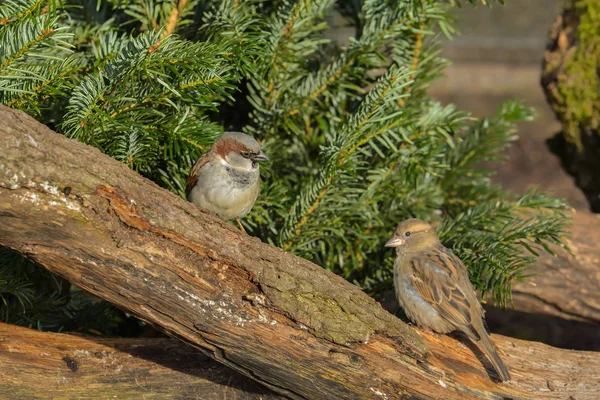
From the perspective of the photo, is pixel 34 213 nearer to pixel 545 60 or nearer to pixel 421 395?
pixel 421 395

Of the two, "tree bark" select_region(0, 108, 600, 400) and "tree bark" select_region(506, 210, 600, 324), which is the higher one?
"tree bark" select_region(0, 108, 600, 400)

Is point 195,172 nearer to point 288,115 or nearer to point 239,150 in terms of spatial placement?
point 239,150

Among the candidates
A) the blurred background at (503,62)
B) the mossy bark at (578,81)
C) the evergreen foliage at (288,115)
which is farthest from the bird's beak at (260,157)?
the blurred background at (503,62)

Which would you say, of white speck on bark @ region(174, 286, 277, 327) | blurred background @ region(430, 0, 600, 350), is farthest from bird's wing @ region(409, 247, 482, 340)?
blurred background @ region(430, 0, 600, 350)

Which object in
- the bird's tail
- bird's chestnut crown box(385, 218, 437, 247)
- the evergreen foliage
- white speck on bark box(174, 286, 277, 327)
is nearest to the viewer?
white speck on bark box(174, 286, 277, 327)

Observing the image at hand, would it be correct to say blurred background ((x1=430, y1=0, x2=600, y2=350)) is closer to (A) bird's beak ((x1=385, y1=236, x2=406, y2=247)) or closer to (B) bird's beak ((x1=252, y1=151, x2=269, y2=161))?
(A) bird's beak ((x1=385, y1=236, x2=406, y2=247))

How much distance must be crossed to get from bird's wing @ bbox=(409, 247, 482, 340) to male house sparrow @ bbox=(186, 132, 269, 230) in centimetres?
82

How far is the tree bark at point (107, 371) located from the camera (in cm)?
260

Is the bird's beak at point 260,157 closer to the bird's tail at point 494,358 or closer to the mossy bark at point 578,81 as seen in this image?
the bird's tail at point 494,358

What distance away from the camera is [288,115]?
3.20 m

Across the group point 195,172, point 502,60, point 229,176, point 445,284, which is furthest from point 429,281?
point 502,60

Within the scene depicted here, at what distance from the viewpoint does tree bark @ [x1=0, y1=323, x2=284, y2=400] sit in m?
2.60

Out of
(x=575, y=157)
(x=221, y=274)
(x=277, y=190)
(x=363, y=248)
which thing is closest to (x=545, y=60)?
(x=575, y=157)

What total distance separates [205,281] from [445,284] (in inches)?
54.8
